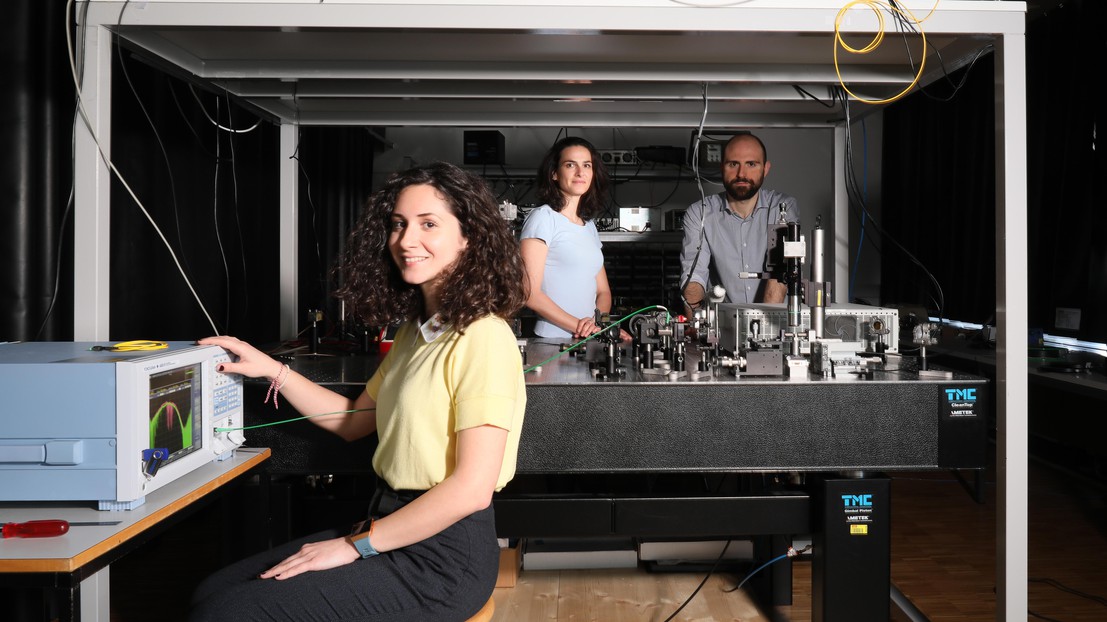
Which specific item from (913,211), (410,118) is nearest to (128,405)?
(410,118)

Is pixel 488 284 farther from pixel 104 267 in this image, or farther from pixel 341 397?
pixel 104 267

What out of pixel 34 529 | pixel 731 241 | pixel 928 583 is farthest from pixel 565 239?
pixel 34 529

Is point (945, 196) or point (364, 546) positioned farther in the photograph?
point (945, 196)

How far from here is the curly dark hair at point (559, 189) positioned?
8.72ft

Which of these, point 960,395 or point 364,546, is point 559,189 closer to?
point 960,395

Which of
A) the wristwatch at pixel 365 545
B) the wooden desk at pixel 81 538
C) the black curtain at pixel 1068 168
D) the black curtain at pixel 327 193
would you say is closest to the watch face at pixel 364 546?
the wristwatch at pixel 365 545

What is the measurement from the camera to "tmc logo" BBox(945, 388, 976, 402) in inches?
70.4

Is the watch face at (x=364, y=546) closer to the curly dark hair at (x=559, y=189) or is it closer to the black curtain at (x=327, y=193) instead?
the curly dark hair at (x=559, y=189)

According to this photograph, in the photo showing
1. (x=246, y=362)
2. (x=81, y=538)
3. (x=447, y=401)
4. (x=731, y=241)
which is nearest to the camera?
(x=81, y=538)

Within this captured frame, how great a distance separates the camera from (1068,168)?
12.2 ft

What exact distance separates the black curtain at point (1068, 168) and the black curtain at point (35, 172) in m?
4.10

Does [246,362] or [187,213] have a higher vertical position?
[187,213]

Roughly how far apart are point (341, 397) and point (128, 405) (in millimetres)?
501

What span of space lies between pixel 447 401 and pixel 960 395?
4.00 feet
